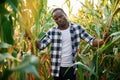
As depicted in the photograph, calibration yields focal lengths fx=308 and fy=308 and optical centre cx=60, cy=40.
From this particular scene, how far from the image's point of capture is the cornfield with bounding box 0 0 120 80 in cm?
97

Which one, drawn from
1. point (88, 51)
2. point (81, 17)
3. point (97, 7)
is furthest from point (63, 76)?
point (81, 17)

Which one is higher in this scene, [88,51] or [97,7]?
[97,7]

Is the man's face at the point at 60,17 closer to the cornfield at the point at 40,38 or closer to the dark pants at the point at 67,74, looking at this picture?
the cornfield at the point at 40,38

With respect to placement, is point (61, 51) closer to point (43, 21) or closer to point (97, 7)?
point (43, 21)

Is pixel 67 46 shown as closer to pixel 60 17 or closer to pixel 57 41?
pixel 57 41

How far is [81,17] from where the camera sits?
3.12m

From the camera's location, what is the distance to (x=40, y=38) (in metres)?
2.12

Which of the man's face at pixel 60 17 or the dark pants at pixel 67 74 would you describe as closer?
the man's face at pixel 60 17

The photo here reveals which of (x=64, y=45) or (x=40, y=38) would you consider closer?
(x=40, y=38)

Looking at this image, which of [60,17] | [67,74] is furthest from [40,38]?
[67,74]

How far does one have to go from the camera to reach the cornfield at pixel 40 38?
3.19 feet

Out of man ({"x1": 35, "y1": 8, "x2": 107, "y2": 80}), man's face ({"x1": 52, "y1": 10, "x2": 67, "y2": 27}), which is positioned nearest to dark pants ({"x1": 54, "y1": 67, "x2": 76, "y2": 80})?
man ({"x1": 35, "y1": 8, "x2": 107, "y2": 80})

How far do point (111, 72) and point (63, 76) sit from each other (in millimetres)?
363

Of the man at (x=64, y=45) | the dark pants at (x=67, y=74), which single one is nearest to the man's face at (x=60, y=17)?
the man at (x=64, y=45)
